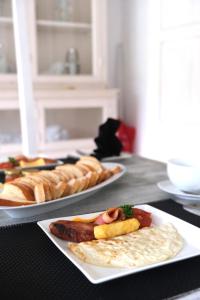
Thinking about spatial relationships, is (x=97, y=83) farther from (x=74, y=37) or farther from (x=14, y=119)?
(x=14, y=119)

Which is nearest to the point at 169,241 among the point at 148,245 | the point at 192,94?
the point at 148,245

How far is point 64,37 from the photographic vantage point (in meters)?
2.89

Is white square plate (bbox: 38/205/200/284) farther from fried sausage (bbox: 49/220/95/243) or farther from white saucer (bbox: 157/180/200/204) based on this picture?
white saucer (bbox: 157/180/200/204)

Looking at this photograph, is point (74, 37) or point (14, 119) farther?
point (74, 37)

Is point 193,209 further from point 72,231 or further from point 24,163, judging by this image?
point 24,163

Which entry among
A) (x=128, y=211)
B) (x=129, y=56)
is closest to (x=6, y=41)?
(x=129, y=56)

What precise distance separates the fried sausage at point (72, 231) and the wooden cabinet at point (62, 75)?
1.99m

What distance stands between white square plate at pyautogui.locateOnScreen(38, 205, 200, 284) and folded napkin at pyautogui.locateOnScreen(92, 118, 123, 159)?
0.73m

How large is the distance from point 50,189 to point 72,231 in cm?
23

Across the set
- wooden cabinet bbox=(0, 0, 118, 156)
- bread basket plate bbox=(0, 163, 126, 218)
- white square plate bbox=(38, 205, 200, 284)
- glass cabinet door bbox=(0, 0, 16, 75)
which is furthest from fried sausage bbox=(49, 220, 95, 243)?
glass cabinet door bbox=(0, 0, 16, 75)

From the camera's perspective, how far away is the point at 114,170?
3.84 ft

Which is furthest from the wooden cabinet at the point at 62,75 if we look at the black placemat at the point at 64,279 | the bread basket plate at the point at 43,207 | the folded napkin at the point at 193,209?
the black placemat at the point at 64,279

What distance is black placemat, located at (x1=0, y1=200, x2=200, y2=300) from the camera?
1.66 ft

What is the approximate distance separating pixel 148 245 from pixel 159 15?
2.54 metres
